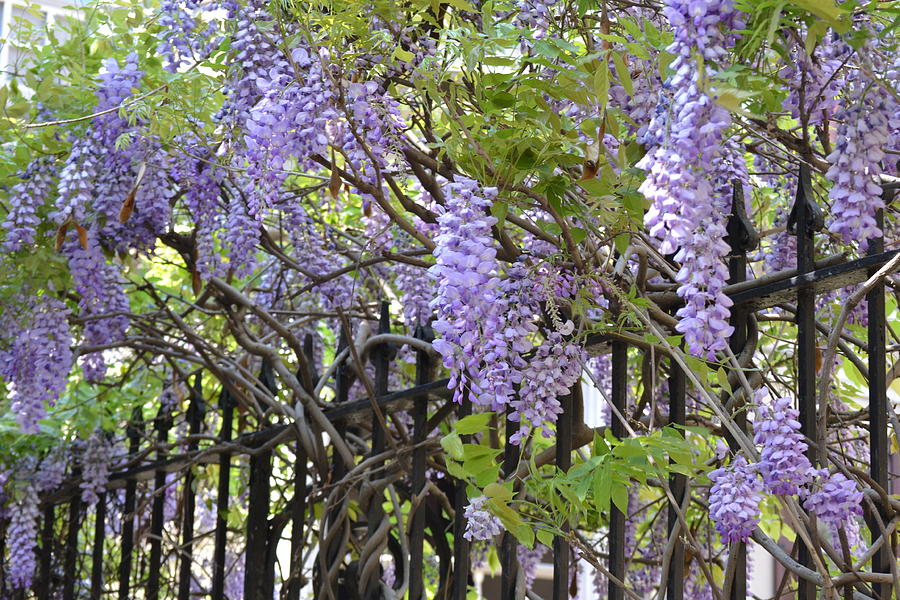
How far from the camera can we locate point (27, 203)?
118 inches

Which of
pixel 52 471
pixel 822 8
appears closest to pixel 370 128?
pixel 822 8

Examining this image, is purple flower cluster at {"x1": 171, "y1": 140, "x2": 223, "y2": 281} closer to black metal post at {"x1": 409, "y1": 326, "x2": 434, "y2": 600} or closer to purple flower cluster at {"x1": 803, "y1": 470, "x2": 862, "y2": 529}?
black metal post at {"x1": 409, "y1": 326, "x2": 434, "y2": 600}

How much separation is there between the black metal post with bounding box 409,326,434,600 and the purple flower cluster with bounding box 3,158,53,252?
122cm

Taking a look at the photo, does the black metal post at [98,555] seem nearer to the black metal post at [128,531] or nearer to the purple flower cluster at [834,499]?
the black metal post at [128,531]

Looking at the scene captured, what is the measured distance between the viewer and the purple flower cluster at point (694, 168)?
1.26 meters

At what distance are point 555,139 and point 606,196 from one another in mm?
119

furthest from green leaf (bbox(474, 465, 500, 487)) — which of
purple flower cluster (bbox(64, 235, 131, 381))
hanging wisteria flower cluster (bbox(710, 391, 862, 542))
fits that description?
purple flower cluster (bbox(64, 235, 131, 381))

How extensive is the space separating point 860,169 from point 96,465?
333 cm

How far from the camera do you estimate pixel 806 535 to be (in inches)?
59.6

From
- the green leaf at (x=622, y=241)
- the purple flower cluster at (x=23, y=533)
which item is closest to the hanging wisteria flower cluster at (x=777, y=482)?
the green leaf at (x=622, y=241)

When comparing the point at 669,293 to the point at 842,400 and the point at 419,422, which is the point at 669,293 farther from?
the point at 842,400

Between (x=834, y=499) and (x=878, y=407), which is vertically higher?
(x=878, y=407)

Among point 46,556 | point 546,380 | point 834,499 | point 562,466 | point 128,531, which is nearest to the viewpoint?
point 834,499

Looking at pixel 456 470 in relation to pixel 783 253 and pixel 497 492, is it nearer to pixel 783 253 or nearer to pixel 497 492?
pixel 497 492
